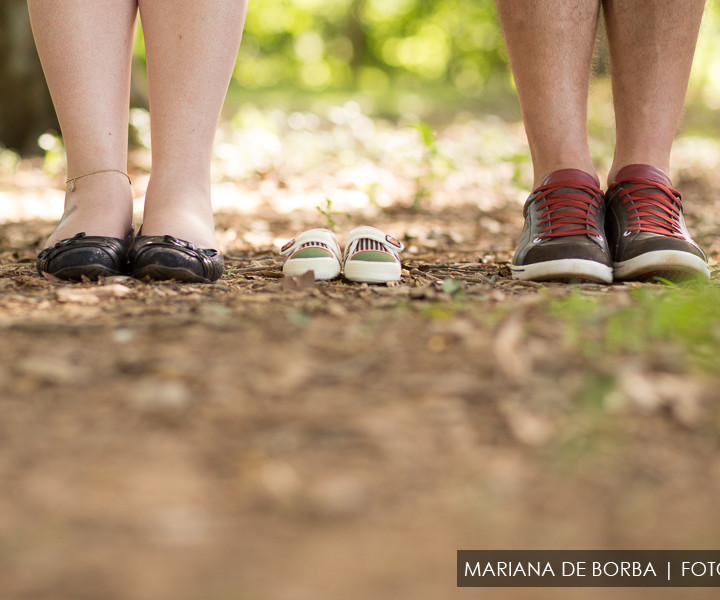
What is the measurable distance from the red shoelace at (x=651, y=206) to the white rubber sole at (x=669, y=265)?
3.4 inches

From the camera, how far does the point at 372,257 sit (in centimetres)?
187

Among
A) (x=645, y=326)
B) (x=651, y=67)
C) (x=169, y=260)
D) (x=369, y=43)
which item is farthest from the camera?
(x=369, y=43)

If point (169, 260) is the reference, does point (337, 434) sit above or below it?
below

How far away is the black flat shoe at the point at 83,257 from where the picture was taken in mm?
1753

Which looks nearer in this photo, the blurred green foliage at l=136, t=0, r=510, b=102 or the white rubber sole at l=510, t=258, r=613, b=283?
the white rubber sole at l=510, t=258, r=613, b=283

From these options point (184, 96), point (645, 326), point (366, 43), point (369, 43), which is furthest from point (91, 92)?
point (369, 43)

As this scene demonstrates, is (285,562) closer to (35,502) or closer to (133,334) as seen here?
(35,502)

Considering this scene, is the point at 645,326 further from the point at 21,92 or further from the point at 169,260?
the point at 21,92

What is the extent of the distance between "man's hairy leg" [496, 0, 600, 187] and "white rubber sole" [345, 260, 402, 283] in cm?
55

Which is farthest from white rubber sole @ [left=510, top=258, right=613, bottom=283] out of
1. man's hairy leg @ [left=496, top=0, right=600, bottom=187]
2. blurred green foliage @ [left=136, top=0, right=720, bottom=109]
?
blurred green foliage @ [left=136, top=0, right=720, bottom=109]

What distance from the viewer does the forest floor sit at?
0.78m

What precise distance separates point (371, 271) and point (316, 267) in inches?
5.8

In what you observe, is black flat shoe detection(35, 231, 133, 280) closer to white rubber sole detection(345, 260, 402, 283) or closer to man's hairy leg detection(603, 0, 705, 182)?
white rubber sole detection(345, 260, 402, 283)

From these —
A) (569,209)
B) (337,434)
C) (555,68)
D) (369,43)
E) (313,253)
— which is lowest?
(337,434)
